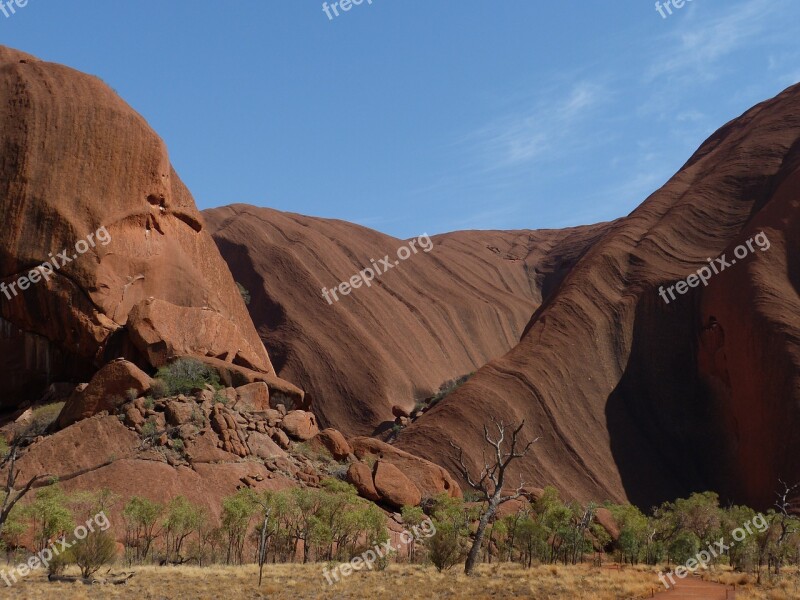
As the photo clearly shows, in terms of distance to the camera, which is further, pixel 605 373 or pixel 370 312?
pixel 370 312

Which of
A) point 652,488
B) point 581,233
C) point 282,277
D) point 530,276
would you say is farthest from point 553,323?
point 581,233

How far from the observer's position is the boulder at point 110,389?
111 feet

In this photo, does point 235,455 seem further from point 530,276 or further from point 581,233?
point 581,233

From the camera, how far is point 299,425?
1465 inches

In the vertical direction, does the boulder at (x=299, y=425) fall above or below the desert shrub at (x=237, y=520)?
above

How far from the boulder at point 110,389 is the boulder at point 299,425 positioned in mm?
5989

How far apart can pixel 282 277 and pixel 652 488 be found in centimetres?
3817

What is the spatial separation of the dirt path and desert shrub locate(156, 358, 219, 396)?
760 inches

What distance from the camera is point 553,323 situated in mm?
56875
